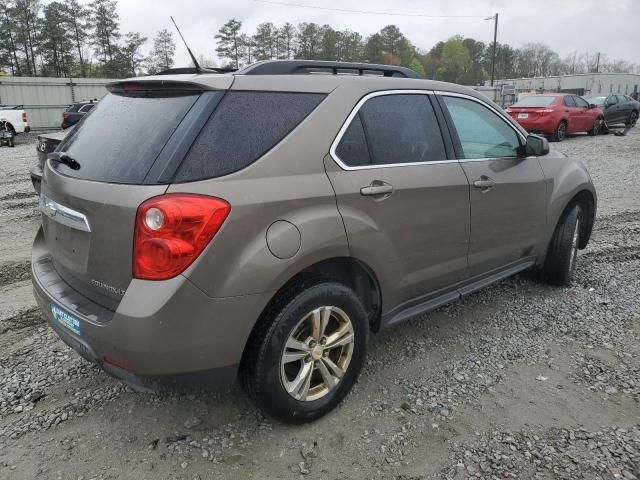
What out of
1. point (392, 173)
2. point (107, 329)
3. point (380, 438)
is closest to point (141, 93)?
point (107, 329)

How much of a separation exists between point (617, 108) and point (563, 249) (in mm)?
20329

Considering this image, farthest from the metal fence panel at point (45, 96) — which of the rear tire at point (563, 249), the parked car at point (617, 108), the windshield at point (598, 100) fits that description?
the rear tire at point (563, 249)

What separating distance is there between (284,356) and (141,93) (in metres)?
1.52

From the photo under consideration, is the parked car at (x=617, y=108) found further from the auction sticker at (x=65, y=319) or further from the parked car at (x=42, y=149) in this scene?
the auction sticker at (x=65, y=319)

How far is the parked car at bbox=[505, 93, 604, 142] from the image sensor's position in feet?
53.6

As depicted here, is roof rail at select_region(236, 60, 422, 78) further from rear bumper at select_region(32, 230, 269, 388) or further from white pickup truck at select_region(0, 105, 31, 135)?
white pickup truck at select_region(0, 105, 31, 135)

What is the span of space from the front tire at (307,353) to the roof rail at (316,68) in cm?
118

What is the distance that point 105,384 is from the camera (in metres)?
3.09

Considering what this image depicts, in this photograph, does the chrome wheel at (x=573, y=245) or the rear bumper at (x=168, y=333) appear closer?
the rear bumper at (x=168, y=333)

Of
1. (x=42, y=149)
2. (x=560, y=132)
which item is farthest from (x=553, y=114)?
(x=42, y=149)

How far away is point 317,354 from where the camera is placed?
267cm

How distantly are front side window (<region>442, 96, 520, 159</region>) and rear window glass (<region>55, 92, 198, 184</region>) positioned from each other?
1867 millimetres

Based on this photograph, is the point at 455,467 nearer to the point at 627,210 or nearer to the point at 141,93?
the point at 141,93

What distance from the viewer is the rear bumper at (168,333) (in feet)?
7.06
